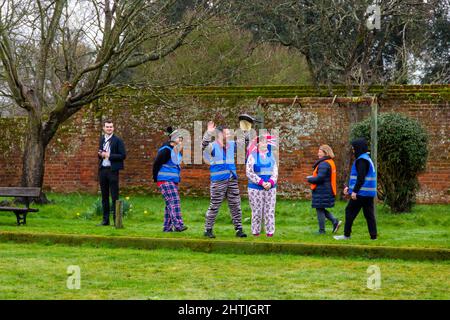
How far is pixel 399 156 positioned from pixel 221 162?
503 centimetres

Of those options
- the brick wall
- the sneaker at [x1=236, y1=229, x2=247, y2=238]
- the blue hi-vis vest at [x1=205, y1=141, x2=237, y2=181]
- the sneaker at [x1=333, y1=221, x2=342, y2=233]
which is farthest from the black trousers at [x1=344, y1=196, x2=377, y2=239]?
the brick wall

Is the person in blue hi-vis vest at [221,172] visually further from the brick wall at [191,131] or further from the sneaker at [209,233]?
the brick wall at [191,131]

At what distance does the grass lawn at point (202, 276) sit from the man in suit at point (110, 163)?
3.01m

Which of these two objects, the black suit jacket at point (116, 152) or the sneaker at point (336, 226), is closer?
the sneaker at point (336, 226)

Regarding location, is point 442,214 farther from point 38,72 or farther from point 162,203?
point 38,72

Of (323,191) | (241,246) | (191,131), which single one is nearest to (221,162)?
(241,246)

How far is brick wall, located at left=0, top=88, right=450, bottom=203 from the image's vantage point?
67.3 ft

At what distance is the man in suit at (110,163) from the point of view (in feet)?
50.7

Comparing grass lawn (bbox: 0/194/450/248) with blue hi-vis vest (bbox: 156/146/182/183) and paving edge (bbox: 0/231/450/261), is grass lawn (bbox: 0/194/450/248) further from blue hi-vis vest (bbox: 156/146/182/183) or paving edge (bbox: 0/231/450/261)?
blue hi-vis vest (bbox: 156/146/182/183)

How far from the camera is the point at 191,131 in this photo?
73.5 ft

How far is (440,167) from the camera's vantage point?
20.4m

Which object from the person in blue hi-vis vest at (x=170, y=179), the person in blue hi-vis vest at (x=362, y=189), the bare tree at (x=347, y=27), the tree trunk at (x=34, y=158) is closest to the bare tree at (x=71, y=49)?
the tree trunk at (x=34, y=158)

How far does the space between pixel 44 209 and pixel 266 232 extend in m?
6.57
